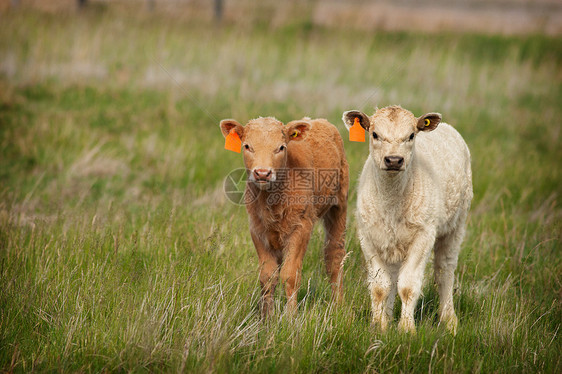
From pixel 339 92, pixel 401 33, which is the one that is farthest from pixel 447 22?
pixel 339 92

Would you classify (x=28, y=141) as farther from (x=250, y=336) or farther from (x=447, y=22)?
(x=447, y=22)

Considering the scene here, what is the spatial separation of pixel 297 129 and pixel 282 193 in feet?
2.21

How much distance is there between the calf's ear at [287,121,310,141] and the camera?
6.01 m

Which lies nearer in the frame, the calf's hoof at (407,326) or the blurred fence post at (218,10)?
the calf's hoof at (407,326)

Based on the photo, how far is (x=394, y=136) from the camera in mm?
5258

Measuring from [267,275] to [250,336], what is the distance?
0.91 metres

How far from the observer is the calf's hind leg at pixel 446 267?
5.91 meters

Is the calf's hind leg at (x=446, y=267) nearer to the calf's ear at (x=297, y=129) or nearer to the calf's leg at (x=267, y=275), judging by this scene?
the calf's leg at (x=267, y=275)

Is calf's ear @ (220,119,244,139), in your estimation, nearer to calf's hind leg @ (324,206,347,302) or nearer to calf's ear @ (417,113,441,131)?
calf's hind leg @ (324,206,347,302)

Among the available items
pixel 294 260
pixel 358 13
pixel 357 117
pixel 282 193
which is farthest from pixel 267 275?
pixel 358 13

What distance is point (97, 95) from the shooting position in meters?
13.8

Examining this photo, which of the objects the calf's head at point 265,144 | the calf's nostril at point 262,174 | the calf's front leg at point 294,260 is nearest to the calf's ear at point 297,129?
the calf's head at point 265,144

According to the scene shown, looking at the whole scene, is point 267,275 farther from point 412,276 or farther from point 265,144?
Answer: point 412,276

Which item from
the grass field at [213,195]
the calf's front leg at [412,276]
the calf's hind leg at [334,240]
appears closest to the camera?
the grass field at [213,195]
